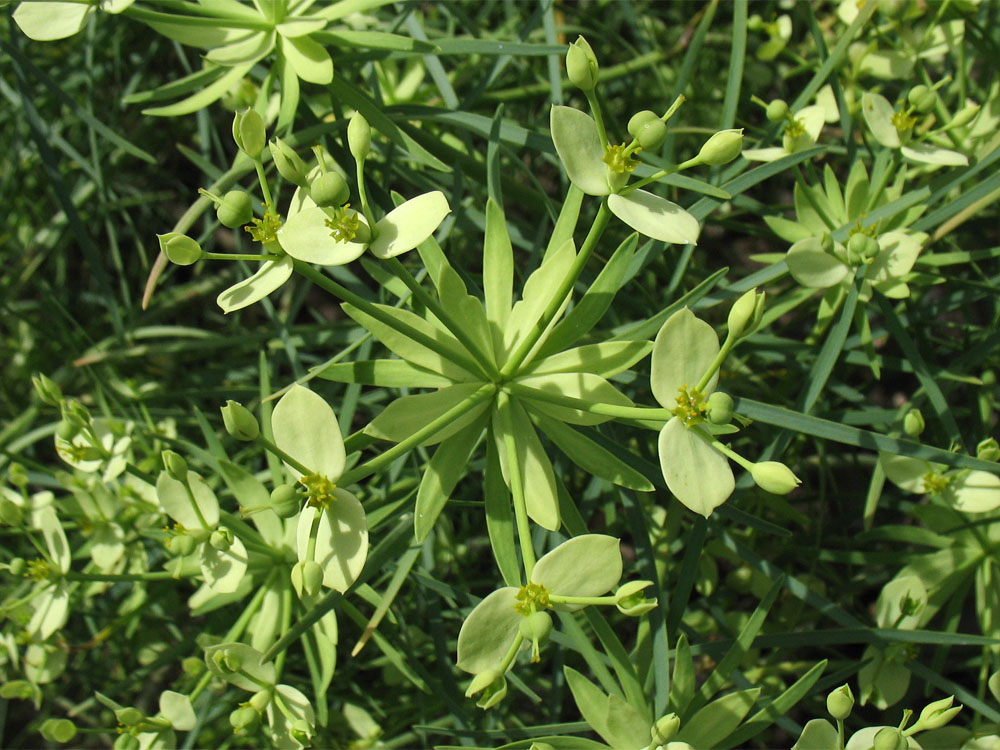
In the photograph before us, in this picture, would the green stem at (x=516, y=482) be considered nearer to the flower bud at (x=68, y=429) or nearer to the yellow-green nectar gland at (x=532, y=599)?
the yellow-green nectar gland at (x=532, y=599)

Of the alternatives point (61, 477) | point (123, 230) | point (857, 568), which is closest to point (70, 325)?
point (123, 230)

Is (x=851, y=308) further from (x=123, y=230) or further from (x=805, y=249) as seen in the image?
(x=123, y=230)

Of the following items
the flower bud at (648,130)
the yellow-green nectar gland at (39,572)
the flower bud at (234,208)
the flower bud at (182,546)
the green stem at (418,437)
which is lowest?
the yellow-green nectar gland at (39,572)

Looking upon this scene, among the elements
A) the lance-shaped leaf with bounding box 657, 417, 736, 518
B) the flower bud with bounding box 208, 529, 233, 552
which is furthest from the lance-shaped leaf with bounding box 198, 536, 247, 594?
the lance-shaped leaf with bounding box 657, 417, 736, 518

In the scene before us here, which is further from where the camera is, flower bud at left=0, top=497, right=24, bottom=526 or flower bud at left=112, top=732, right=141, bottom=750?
flower bud at left=0, top=497, right=24, bottom=526

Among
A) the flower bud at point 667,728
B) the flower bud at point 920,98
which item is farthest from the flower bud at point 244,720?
the flower bud at point 920,98

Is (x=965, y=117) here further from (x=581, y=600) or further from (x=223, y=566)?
(x=223, y=566)

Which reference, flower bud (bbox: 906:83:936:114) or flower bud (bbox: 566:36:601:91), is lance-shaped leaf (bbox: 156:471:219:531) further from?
flower bud (bbox: 906:83:936:114)
